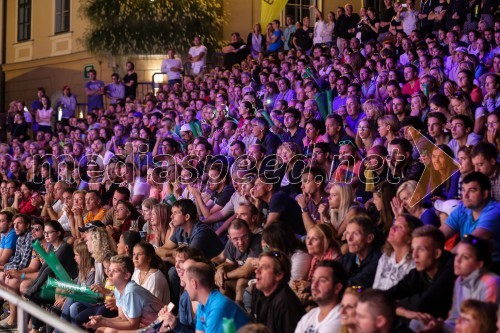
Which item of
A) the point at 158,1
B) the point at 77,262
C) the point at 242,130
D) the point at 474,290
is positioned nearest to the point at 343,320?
→ the point at 474,290

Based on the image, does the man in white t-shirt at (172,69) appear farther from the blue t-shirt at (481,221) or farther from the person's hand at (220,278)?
the blue t-shirt at (481,221)

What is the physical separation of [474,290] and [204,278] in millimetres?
2010

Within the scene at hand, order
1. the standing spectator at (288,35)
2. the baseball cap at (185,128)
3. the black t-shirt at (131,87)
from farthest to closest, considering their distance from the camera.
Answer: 1. the black t-shirt at (131,87)
2. the standing spectator at (288,35)
3. the baseball cap at (185,128)

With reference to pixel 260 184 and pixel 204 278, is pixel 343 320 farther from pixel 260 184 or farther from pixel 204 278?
pixel 260 184

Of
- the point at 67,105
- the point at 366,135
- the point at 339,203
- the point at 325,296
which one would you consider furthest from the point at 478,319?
the point at 67,105

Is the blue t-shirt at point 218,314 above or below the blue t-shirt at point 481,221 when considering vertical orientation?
below

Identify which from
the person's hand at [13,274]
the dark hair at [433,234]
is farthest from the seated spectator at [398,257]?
the person's hand at [13,274]

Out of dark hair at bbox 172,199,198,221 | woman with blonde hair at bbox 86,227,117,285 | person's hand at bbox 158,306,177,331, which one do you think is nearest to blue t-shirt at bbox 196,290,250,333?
person's hand at bbox 158,306,177,331

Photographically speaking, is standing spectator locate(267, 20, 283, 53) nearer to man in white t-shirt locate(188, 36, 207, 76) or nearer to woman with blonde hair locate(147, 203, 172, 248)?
man in white t-shirt locate(188, 36, 207, 76)

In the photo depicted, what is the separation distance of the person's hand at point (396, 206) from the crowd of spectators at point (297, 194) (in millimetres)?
35

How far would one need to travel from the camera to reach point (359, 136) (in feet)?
34.4

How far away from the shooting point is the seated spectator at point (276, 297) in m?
6.30

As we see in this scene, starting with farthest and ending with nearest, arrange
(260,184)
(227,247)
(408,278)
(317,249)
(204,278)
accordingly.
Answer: (260,184)
(227,247)
(317,249)
(204,278)
(408,278)

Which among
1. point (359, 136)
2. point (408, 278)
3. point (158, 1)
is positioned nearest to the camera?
point (408, 278)
